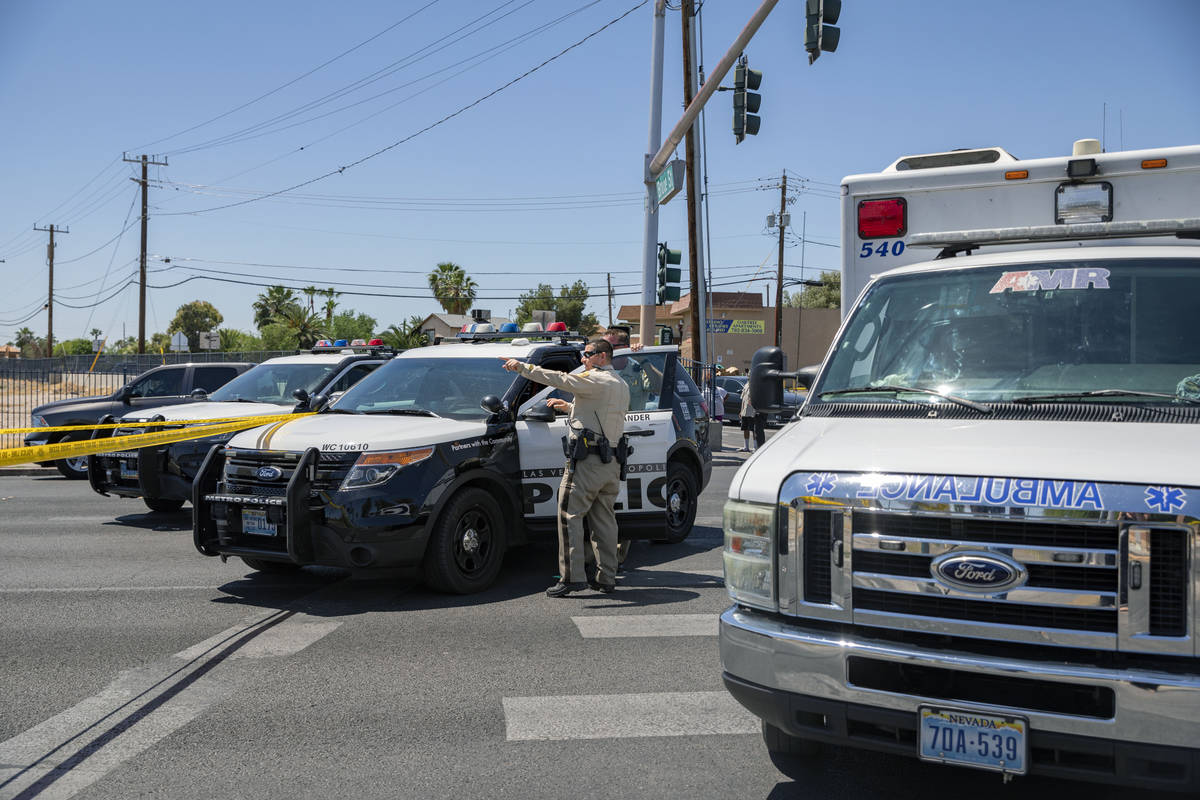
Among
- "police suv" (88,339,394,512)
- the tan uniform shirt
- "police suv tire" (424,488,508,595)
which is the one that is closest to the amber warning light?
the tan uniform shirt

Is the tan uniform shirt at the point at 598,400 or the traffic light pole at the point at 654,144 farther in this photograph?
the traffic light pole at the point at 654,144

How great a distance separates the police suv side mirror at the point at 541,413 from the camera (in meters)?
7.86

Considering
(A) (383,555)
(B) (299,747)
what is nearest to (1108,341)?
(B) (299,747)

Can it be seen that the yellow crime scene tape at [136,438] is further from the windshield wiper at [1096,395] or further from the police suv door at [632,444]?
the windshield wiper at [1096,395]

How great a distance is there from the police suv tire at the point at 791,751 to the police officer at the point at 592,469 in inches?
131

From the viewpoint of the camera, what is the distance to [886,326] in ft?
15.9

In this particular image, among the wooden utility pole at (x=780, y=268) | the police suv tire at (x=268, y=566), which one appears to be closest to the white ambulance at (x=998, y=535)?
the police suv tire at (x=268, y=566)

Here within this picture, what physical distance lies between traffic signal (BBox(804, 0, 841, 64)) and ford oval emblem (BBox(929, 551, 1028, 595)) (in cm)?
975

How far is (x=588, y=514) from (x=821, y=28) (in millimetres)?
7038

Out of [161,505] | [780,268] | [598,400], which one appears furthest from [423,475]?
[780,268]

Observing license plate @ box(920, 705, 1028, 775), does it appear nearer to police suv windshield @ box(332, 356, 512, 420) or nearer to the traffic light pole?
police suv windshield @ box(332, 356, 512, 420)

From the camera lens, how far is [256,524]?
717cm

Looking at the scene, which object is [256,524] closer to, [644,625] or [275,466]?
[275,466]

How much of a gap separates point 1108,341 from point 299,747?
156 inches
